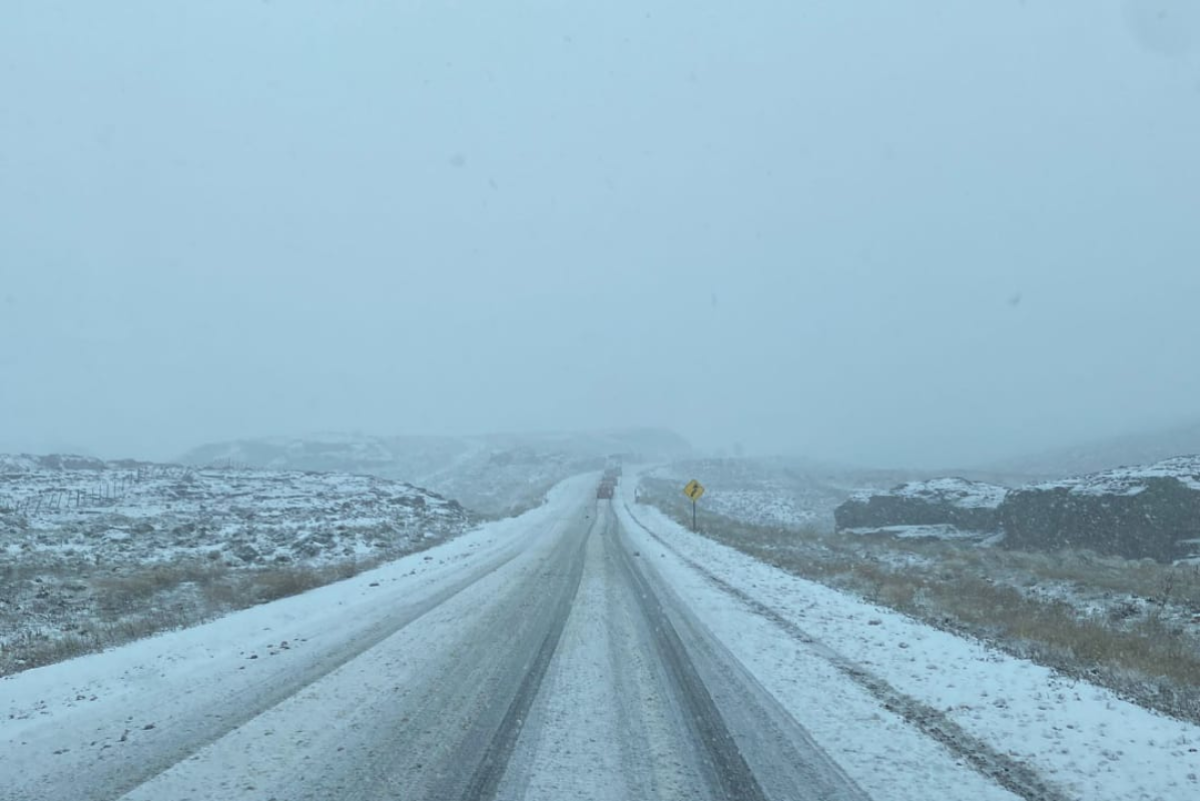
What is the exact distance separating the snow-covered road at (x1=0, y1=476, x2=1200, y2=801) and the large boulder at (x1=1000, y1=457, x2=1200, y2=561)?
52.9 feet

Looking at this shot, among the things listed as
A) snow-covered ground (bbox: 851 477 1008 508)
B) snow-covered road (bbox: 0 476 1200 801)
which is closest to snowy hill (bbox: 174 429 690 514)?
snow-covered ground (bbox: 851 477 1008 508)

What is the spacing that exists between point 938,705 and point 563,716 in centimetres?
373

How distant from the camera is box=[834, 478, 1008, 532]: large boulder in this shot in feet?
99.7

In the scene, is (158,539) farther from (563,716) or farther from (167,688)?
(563,716)

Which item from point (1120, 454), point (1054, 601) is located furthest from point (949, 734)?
point (1120, 454)

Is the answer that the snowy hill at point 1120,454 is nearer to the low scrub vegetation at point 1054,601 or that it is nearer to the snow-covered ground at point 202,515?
the low scrub vegetation at point 1054,601

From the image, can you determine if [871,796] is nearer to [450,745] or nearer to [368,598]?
[450,745]

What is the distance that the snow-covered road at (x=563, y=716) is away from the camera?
5.24m

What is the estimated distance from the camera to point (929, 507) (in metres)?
32.5

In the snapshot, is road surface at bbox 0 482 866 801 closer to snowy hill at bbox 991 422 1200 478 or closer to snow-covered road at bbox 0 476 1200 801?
snow-covered road at bbox 0 476 1200 801

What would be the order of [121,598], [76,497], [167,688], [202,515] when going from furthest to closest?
[76,497] → [202,515] → [121,598] → [167,688]

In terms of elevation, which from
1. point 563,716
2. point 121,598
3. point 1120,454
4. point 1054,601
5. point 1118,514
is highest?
point 1120,454

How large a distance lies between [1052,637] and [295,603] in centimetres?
1250

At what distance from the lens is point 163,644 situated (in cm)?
988
